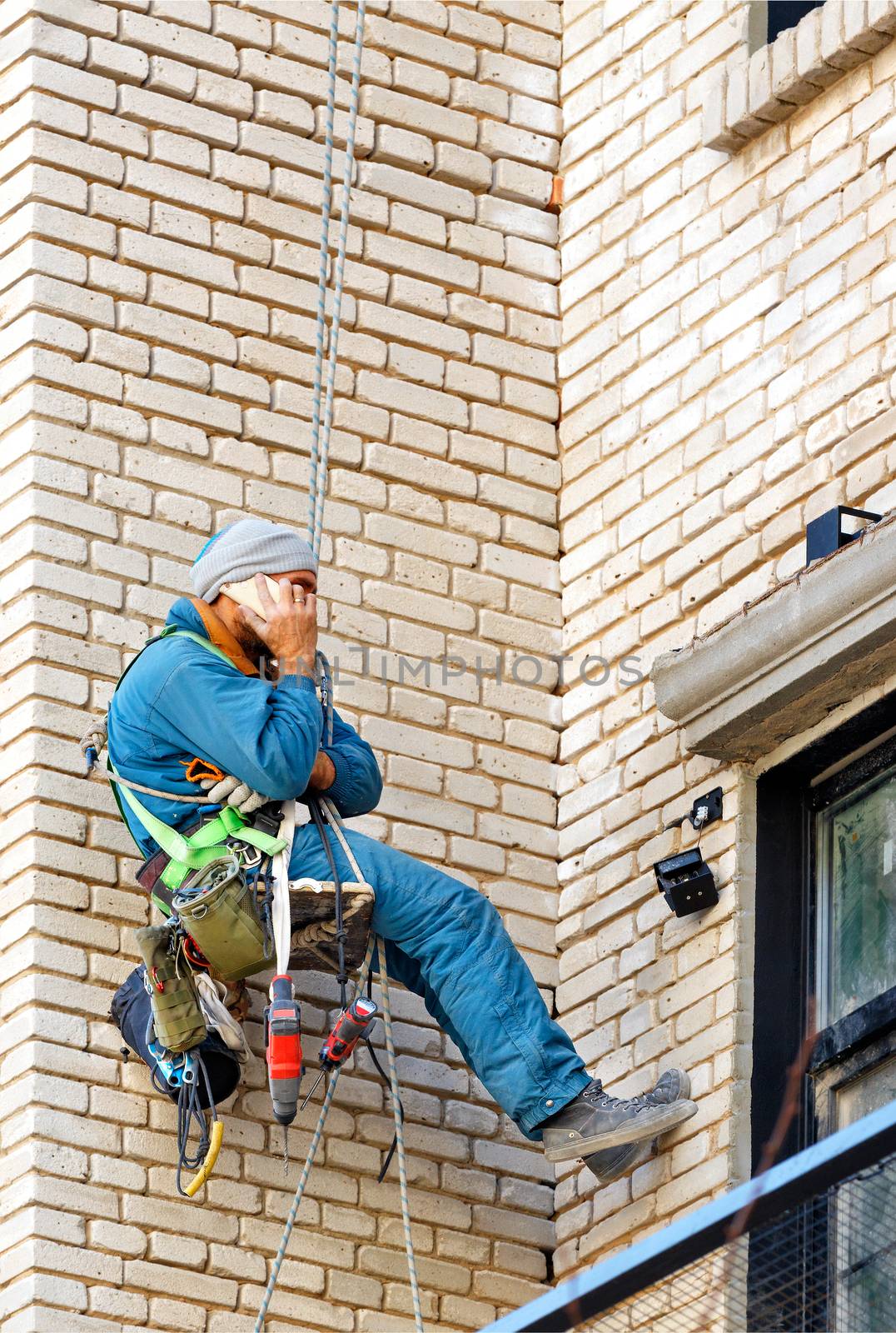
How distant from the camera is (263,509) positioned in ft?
27.3

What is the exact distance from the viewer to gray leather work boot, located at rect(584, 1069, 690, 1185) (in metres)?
7.49

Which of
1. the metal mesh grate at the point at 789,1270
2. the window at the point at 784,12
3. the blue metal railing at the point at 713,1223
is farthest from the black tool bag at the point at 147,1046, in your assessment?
the window at the point at 784,12

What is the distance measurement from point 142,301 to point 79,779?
1.51m

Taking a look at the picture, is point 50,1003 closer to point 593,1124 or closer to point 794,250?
point 593,1124

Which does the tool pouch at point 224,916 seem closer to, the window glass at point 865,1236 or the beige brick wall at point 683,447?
the beige brick wall at point 683,447

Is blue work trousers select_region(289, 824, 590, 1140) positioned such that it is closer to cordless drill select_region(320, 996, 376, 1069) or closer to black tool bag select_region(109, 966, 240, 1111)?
cordless drill select_region(320, 996, 376, 1069)

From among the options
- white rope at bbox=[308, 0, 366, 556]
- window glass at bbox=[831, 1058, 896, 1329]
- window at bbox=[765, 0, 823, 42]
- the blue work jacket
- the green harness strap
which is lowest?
window glass at bbox=[831, 1058, 896, 1329]

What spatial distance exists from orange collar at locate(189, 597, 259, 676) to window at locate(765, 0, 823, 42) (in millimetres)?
2610

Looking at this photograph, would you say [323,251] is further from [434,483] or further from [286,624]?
[286,624]

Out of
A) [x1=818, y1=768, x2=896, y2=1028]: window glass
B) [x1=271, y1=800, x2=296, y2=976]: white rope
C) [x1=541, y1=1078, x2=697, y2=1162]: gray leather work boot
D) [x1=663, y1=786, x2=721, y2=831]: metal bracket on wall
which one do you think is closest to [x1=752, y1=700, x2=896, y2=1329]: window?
[x1=818, y1=768, x2=896, y2=1028]: window glass

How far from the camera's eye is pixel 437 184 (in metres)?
9.04

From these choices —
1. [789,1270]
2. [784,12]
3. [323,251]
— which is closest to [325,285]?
[323,251]

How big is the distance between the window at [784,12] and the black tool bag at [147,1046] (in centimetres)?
343

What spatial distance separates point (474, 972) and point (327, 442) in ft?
5.06
